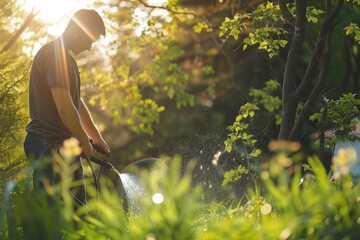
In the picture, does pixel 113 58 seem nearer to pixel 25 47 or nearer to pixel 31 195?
pixel 25 47

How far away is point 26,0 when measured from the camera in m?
7.93

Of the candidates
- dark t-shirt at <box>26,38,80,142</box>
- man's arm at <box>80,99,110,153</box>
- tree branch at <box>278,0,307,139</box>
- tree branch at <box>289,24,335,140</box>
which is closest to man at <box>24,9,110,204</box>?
dark t-shirt at <box>26,38,80,142</box>

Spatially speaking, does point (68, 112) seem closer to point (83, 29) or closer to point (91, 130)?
point (83, 29)

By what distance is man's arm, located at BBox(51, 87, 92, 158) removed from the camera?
169 inches

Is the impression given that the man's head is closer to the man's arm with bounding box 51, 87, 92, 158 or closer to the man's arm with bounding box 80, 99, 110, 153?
the man's arm with bounding box 51, 87, 92, 158

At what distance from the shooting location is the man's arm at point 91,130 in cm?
502

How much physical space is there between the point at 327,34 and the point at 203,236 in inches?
141

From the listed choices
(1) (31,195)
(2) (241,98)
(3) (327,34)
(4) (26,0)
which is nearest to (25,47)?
(4) (26,0)

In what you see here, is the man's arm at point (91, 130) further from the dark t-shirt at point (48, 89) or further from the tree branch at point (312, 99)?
the tree branch at point (312, 99)

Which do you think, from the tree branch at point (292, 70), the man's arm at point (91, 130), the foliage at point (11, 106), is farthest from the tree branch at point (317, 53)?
the foliage at point (11, 106)

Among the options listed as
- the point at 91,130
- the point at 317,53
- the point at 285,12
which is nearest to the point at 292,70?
the point at 317,53

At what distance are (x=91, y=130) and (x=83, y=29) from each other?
911mm

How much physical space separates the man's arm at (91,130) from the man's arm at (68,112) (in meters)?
0.61

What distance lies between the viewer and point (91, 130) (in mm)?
5105
